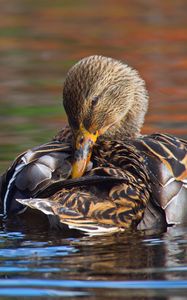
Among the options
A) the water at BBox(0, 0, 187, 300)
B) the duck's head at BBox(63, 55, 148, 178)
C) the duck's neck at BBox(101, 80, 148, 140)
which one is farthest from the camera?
the duck's neck at BBox(101, 80, 148, 140)

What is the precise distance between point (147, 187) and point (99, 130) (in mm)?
1365

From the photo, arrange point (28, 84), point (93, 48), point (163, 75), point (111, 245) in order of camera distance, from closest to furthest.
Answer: point (111, 245), point (28, 84), point (163, 75), point (93, 48)

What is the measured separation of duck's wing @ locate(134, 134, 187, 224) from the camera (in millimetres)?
8031

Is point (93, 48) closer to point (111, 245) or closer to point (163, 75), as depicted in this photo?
point (163, 75)

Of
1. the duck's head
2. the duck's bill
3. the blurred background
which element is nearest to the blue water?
the duck's bill

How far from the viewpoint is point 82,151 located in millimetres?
8531

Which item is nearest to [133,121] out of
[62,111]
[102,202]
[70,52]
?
[102,202]

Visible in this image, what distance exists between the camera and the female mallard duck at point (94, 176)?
7742mm

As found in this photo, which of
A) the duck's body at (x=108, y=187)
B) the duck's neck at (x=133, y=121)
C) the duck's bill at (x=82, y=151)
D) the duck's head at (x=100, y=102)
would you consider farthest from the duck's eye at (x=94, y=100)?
the duck's body at (x=108, y=187)

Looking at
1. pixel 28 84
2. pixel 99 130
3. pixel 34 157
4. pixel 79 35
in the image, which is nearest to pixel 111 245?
pixel 34 157

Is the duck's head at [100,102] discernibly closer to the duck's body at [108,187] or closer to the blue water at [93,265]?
the duck's body at [108,187]

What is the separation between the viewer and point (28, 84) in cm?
1428

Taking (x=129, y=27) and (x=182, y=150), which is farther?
(x=129, y=27)

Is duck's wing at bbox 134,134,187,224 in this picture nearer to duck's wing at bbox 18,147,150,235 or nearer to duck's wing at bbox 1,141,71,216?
duck's wing at bbox 18,147,150,235
